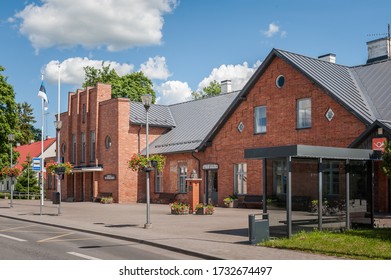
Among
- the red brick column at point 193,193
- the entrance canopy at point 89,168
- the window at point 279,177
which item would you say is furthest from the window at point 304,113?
the entrance canopy at point 89,168

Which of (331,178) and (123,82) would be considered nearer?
(331,178)

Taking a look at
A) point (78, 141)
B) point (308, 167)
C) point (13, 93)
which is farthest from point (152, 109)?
point (308, 167)

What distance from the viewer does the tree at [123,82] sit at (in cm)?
6144

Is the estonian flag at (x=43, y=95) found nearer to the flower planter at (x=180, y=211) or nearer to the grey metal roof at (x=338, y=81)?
the flower planter at (x=180, y=211)

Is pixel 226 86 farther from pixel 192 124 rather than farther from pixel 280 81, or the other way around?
pixel 280 81

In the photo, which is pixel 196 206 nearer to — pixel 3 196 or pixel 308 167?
pixel 308 167

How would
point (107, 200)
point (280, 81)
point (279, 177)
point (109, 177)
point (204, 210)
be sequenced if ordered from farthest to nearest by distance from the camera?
point (109, 177)
point (107, 200)
point (280, 81)
point (204, 210)
point (279, 177)

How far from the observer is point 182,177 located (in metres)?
38.3

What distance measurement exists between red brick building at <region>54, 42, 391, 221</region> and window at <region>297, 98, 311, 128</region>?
54 millimetres

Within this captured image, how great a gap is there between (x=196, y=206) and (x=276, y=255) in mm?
14555

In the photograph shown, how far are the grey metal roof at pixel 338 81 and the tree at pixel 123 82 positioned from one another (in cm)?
3395

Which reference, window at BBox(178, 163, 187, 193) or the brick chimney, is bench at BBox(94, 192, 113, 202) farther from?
the brick chimney

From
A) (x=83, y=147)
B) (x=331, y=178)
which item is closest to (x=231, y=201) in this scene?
(x=331, y=178)

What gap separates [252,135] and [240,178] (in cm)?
303
